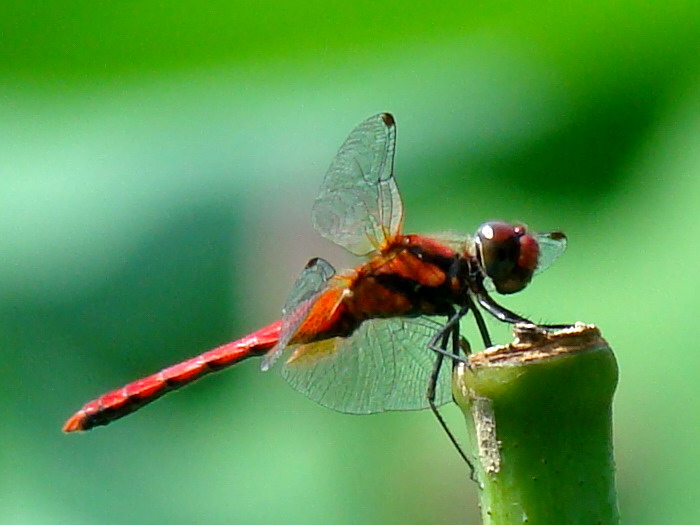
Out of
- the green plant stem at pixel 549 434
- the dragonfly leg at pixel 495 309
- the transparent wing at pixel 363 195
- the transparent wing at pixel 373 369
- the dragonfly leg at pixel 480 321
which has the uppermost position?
the transparent wing at pixel 363 195

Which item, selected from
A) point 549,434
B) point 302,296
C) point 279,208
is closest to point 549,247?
point 302,296

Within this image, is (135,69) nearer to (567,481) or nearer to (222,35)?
(222,35)

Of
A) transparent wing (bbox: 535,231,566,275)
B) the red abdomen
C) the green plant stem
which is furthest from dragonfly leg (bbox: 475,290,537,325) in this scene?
the green plant stem

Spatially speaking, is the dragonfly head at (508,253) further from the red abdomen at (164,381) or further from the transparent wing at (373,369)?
the red abdomen at (164,381)

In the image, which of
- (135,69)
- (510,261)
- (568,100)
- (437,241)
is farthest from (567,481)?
(135,69)

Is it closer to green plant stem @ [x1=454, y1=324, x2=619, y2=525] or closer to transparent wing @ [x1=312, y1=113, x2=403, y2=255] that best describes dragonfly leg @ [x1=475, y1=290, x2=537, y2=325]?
transparent wing @ [x1=312, y1=113, x2=403, y2=255]

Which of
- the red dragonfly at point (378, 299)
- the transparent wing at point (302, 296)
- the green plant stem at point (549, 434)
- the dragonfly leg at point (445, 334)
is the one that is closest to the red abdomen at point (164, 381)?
the red dragonfly at point (378, 299)
